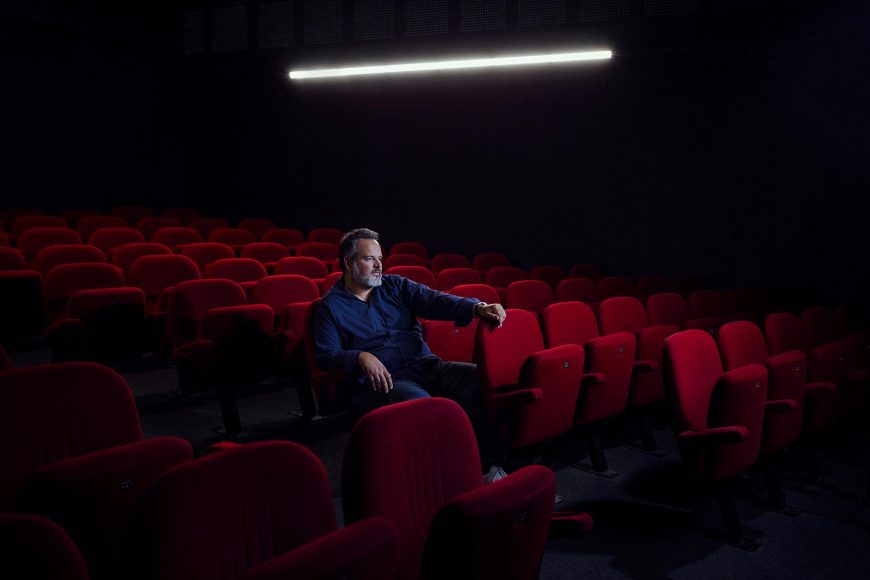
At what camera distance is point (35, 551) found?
0.69m

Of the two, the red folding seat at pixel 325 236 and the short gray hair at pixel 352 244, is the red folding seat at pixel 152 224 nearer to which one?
the red folding seat at pixel 325 236

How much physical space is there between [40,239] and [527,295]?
3128 millimetres

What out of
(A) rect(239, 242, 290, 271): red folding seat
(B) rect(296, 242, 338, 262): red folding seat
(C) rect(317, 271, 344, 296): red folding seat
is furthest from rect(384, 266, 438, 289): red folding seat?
(B) rect(296, 242, 338, 262): red folding seat

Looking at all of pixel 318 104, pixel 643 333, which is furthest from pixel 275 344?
pixel 318 104

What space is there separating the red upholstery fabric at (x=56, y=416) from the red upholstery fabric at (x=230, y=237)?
4.01 m

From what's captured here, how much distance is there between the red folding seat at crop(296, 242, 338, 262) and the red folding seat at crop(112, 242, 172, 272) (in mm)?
A: 1138

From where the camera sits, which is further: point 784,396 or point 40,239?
point 40,239

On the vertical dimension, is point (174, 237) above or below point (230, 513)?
above

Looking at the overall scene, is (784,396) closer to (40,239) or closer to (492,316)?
(492,316)

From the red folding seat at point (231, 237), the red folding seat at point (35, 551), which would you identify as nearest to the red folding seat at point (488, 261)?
the red folding seat at point (231, 237)

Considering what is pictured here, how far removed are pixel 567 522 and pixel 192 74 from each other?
286 inches

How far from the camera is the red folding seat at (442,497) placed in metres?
0.99

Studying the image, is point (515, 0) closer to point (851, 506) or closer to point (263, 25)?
point (263, 25)

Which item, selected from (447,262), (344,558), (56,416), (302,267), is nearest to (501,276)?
(447,262)
